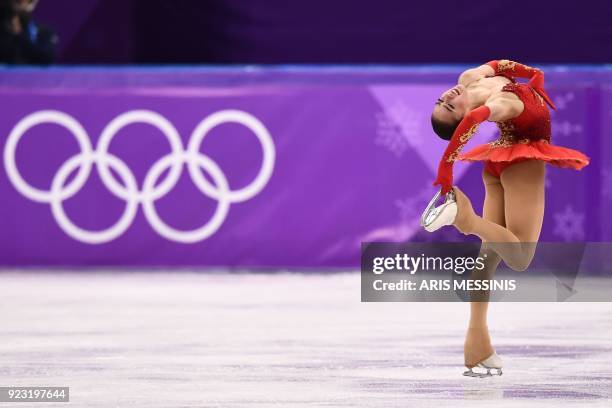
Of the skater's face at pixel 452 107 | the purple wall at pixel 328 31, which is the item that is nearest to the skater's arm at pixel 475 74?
the skater's face at pixel 452 107

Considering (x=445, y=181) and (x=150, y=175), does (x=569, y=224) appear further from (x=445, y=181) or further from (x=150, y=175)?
(x=445, y=181)

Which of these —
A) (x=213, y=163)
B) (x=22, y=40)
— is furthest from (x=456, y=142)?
(x=22, y=40)

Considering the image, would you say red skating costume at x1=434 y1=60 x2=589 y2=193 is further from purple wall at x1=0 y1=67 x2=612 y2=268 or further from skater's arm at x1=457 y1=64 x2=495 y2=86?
purple wall at x1=0 y1=67 x2=612 y2=268

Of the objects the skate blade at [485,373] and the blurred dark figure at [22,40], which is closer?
the skate blade at [485,373]

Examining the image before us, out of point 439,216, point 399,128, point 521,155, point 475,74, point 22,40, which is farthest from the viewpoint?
point 22,40

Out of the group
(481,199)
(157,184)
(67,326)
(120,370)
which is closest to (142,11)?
(157,184)

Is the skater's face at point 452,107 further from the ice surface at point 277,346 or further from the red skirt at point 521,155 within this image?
the ice surface at point 277,346

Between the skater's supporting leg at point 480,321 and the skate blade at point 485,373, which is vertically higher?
the skater's supporting leg at point 480,321

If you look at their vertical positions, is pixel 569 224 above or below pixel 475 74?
below

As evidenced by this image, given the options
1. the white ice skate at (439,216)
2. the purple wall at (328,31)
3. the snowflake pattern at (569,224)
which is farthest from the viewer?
the purple wall at (328,31)

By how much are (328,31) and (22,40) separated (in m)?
4.16

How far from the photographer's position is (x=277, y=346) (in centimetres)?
723

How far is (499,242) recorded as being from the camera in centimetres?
600

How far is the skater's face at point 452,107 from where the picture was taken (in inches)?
238
